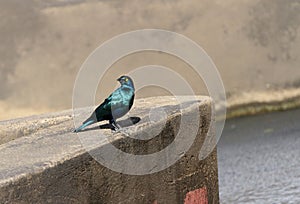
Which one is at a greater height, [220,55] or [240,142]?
[220,55]

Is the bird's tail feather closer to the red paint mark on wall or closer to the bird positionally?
the bird

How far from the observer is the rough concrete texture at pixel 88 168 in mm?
1837

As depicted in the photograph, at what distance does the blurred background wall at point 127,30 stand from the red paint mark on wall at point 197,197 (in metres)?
3.44

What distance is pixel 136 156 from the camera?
85.7 inches

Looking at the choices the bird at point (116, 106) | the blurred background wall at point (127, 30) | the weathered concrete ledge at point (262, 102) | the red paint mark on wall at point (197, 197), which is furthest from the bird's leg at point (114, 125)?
the weathered concrete ledge at point (262, 102)

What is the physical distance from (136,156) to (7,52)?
411 cm

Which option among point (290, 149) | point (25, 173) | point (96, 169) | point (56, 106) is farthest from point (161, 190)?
point (56, 106)

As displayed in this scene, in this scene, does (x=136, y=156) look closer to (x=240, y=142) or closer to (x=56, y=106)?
(x=240, y=142)

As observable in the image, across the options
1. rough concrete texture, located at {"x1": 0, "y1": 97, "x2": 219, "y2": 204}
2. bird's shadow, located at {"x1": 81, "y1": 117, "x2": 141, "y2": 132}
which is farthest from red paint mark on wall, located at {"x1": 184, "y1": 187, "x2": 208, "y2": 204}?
bird's shadow, located at {"x1": 81, "y1": 117, "x2": 141, "y2": 132}

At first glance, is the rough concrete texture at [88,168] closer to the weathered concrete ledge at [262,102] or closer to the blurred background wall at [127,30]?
the blurred background wall at [127,30]

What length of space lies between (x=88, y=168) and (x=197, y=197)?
55 cm

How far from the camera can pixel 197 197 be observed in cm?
245

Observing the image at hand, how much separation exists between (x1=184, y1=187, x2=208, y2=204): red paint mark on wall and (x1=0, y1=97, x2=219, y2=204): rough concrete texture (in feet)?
0.04

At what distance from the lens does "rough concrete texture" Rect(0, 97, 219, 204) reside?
184cm
